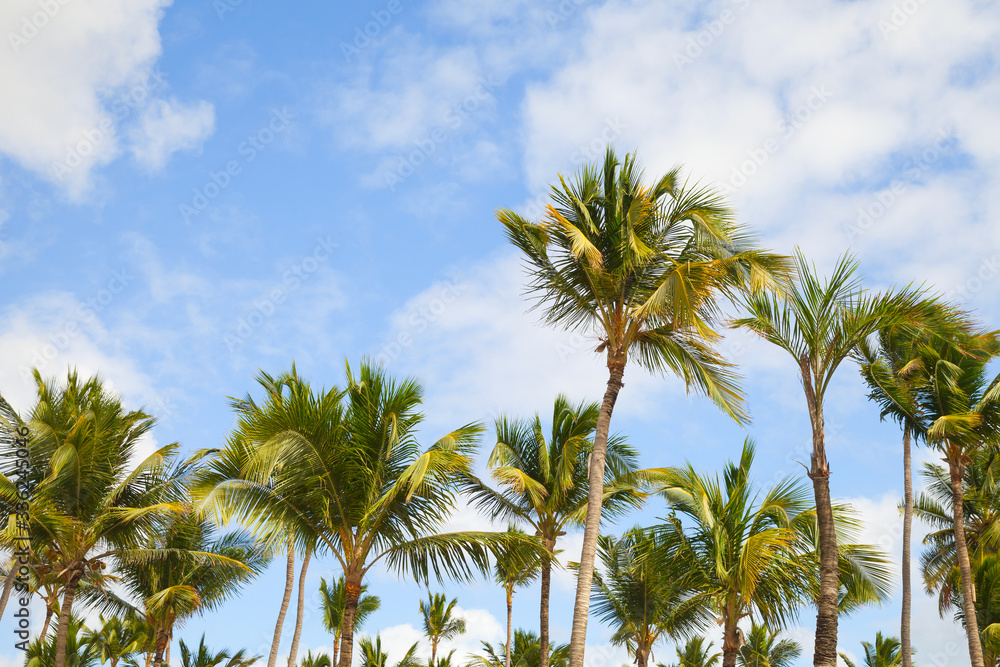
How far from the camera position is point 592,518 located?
12625mm

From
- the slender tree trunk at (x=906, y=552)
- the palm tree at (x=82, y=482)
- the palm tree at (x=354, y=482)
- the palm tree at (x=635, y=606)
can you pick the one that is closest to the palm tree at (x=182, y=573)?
the palm tree at (x=82, y=482)

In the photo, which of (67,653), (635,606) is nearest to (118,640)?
(67,653)

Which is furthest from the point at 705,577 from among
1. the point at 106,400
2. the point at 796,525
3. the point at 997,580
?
the point at 106,400

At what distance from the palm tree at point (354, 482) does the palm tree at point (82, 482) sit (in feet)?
11.9

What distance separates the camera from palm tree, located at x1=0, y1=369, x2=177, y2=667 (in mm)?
15688

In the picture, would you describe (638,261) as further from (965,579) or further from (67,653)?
(67,653)

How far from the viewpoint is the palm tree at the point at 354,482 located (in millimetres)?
13336

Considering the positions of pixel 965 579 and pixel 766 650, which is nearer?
pixel 965 579

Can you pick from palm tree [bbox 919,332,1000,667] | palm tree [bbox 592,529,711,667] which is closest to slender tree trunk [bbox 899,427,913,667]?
palm tree [bbox 919,332,1000,667]

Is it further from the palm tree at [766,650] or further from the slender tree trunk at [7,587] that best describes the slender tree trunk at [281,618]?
the palm tree at [766,650]

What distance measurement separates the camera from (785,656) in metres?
35.9

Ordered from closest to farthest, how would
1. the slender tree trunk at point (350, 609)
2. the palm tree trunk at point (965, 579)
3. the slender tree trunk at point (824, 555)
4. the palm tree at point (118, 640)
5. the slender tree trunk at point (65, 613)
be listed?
the slender tree trunk at point (824, 555) < the slender tree trunk at point (350, 609) < the slender tree trunk at point (65, 613) < the palm tree trunk at point (965, 579) < the palm tree at point (118, 640)

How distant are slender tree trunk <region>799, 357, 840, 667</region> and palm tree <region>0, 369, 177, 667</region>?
1240 cm

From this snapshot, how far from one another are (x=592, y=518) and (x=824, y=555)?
11.8 ft
